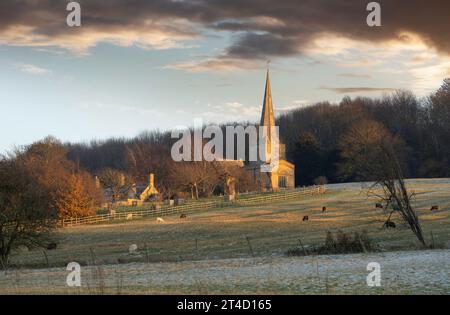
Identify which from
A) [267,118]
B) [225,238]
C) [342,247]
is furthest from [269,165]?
[342,247]

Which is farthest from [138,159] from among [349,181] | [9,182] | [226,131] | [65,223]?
[9,182]

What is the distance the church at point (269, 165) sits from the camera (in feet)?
365

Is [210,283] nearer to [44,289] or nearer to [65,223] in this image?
[44,289]

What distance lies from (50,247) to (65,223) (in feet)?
74.0

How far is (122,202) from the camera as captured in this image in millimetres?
102688

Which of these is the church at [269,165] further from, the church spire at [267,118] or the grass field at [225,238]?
the grass field at [225,238]

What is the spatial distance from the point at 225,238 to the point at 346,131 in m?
84.7

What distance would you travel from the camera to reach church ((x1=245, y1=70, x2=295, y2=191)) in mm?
111375

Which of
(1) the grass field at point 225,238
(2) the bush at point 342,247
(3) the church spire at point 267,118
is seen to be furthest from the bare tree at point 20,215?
(3) the church spire at point 267,118

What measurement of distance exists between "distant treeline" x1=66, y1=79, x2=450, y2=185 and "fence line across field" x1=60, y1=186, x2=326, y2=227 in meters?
18.4

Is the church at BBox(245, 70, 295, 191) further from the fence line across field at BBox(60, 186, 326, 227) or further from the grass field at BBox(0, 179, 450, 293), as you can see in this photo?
the grass field at BBox(0, 179, 450, 293)

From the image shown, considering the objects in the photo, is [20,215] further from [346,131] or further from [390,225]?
[346,131]

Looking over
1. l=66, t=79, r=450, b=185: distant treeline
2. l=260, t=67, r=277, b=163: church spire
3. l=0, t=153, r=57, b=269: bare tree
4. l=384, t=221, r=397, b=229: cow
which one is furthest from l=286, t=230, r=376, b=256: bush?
l=260, t=67, r=277, b=163: church spire

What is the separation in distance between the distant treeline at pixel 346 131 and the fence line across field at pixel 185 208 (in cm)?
1845
